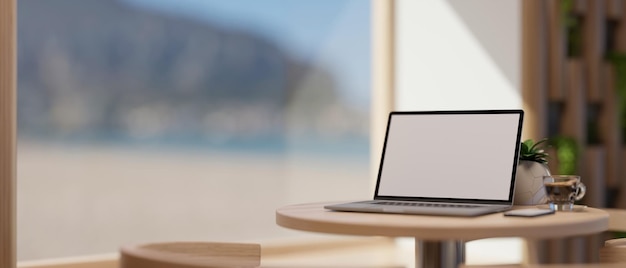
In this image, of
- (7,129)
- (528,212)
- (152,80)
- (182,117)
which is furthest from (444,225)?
(182,117)

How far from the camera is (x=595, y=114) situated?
18.6 ft

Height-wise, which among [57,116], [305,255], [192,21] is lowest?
[305,255]

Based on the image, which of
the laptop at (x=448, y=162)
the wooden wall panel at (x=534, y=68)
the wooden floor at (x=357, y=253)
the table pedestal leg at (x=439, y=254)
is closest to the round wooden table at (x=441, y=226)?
the table pedestal leg at (x=439, y=254)

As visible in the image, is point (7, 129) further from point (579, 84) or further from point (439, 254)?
point (579, 84)

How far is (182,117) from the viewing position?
19.9ft

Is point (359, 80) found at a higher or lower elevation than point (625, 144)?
higher

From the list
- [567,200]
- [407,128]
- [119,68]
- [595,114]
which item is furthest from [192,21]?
[567,200]

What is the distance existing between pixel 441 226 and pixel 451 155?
0.61 metres

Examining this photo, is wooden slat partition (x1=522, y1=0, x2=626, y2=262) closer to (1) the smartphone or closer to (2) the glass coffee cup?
(2) the glass coffee cup

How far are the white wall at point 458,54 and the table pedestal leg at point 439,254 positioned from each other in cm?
333

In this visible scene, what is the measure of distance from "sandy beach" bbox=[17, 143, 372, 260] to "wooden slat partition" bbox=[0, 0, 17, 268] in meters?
1.12

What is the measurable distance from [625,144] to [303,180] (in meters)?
2.28

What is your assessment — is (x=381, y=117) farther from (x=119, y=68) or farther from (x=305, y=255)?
(x=119, y=68)

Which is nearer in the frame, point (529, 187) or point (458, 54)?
point (529, 187)
